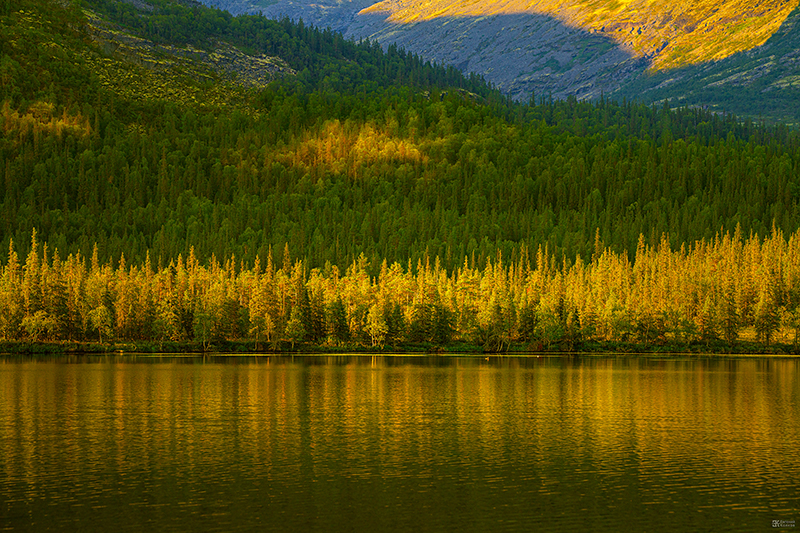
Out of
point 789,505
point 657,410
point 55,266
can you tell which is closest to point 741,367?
point 657,410

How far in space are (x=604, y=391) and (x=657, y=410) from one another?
1706 centimetres

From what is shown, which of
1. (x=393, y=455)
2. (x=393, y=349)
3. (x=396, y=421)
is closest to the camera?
(x=393, y=455)

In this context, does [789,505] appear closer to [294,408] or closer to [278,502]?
[278,502]

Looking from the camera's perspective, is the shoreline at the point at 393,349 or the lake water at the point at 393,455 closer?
the lake water at the point at 393,455

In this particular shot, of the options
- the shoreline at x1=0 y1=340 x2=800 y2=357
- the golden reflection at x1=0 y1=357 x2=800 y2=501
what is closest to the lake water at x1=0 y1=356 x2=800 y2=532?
the golden reflection at x1=0 y1=357 x2=800 y2=501

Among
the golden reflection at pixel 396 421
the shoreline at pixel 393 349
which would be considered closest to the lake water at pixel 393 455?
the golden reflection at pixel 396 421

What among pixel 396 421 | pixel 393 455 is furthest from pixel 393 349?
pixel 393 455

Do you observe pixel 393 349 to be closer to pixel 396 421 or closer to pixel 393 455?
pixel 396 421

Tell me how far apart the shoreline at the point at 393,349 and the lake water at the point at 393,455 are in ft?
214

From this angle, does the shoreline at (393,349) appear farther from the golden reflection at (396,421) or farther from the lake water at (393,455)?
the lake water at (393,455)

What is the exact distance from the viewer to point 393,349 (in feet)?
628

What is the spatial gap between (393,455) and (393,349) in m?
130

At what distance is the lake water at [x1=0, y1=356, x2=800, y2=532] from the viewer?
4531 centimetres

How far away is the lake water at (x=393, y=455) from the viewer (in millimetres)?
45312
